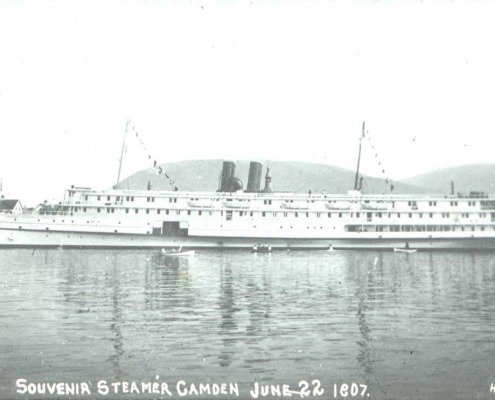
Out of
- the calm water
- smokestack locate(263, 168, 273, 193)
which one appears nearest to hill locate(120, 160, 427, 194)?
smokestack locate(263, 168, 273, 193)

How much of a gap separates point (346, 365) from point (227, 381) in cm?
220

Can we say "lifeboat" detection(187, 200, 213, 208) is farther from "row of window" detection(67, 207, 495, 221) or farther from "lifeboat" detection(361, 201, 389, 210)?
"lifeboat" detection(361, 201, 389, 210)

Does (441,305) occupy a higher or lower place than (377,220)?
lower

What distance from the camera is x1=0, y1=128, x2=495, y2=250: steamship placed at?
3988cm

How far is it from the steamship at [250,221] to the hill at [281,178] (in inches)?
3544

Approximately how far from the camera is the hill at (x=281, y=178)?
457 feet

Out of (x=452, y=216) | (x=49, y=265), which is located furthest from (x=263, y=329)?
(x=452, y=216)

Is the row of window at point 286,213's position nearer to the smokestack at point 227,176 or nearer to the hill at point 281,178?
the smokestack at point 227,176

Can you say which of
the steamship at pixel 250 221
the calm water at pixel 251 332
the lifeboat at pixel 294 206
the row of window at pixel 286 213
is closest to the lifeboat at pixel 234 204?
the steamship at pixel 250 221

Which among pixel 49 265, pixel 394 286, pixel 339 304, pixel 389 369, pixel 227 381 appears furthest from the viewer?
pixel 49 265

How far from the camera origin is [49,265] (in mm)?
25828

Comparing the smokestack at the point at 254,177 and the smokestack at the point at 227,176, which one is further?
the smokestack at the point at 254,177

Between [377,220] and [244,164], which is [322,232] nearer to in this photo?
[377,220]

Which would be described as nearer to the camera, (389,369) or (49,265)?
(389,369)
